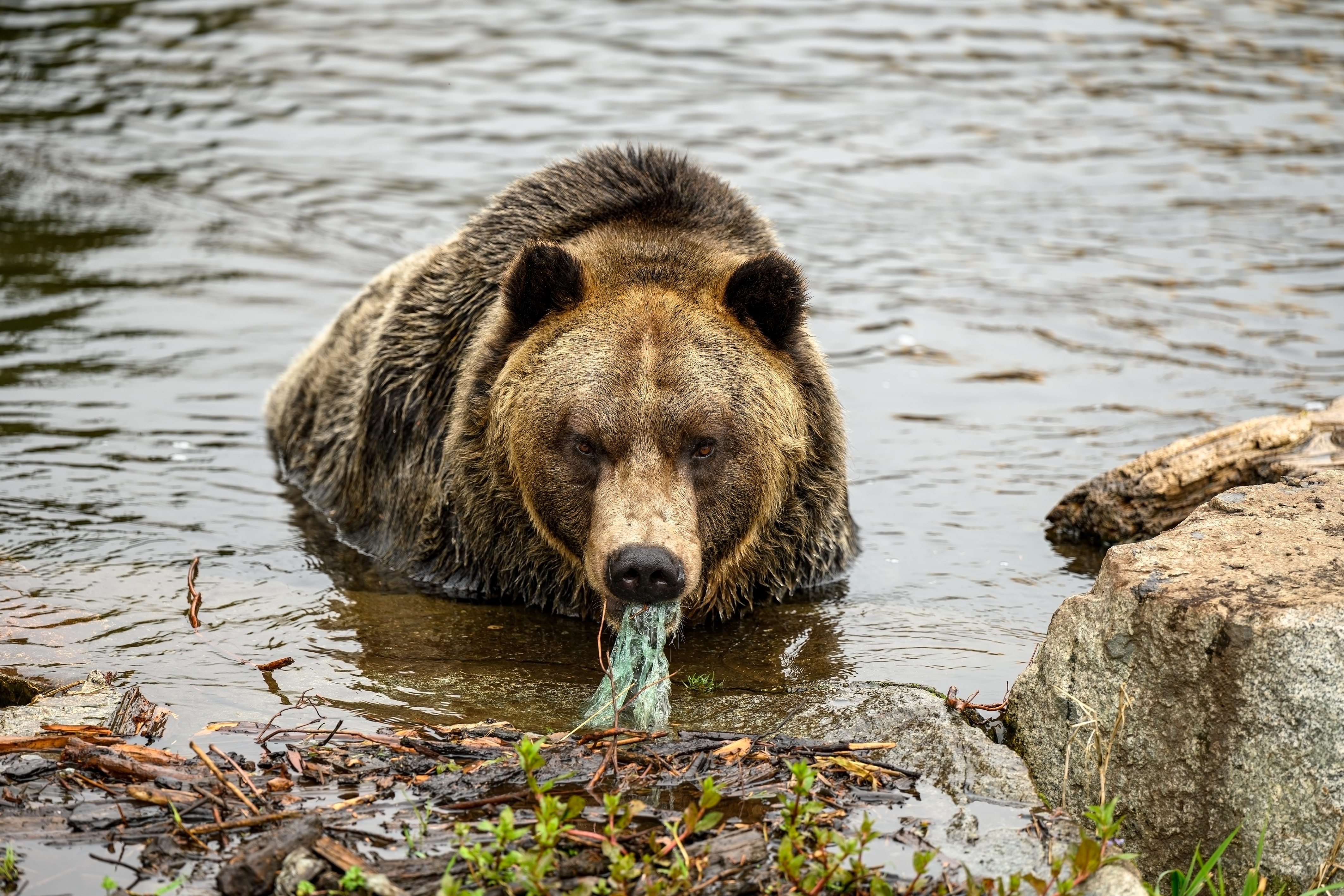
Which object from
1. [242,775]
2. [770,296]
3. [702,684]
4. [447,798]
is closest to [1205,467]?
[770,296]

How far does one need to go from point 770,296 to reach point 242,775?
115 inches

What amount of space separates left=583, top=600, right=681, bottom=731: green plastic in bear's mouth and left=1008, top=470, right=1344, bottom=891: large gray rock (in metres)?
1.31

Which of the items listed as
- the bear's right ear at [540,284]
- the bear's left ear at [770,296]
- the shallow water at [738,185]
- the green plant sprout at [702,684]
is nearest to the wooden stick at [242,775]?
the shallow water at [738,185]

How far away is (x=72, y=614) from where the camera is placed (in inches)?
243

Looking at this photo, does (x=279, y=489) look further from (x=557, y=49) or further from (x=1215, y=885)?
(x=557, y=49)

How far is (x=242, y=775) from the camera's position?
430 cm

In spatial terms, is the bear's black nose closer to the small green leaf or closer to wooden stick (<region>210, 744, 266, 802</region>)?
the small green leaf

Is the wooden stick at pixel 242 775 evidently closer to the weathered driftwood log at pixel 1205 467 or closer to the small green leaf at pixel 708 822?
the small green leaf at pixel 708 822

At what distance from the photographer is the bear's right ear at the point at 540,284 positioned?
19.6 feet

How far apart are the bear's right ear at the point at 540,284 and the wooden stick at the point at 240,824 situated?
266cm

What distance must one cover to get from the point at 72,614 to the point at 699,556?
111 inches

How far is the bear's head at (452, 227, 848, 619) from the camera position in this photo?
558 centimetres

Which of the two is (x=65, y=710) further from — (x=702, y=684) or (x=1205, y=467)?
(x=1205, y=467)

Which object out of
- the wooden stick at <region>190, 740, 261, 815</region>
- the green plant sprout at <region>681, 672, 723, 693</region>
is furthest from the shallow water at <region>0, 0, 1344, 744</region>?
the wooden stick at <region>190, 740, 261, 815</region>
